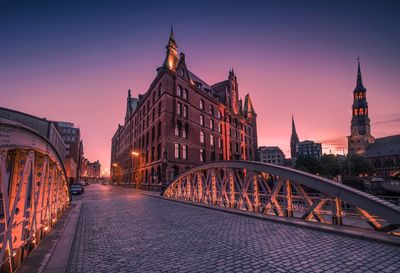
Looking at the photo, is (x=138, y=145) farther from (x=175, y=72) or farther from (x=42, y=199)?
(x=42, y=199)

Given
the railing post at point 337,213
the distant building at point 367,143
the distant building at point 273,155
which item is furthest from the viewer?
the distant building at point 273,155

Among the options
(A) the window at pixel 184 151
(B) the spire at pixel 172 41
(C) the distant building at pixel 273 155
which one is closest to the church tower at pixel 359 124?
(C) the distant building at pixel 273 155

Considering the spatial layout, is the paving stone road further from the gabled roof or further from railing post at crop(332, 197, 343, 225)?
the gabled roof

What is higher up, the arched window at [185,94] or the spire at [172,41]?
the spire at [172,41]

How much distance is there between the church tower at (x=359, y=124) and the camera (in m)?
90.3

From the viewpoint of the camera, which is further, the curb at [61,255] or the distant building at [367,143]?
the distant building at [367,143]

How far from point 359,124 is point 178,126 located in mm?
103505

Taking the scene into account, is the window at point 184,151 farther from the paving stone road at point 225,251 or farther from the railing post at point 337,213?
the railing post at point 337,213

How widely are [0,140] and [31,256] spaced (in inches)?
129

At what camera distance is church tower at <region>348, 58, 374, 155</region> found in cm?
9031

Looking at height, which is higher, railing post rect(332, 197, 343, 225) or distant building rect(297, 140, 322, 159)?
distant building rect(297, 140, 322, 159)

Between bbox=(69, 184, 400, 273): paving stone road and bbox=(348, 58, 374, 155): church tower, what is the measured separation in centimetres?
10213

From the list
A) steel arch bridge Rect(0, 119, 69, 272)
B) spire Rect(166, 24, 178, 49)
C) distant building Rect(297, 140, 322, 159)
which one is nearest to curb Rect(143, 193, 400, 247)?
steel arch bridge Rect(0, 119, 69, 272)

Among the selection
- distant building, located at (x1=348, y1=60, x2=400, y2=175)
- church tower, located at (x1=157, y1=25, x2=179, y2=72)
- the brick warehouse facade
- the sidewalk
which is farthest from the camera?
distant building, located at (x1=348, y1=60, x2=400, y2=175)
